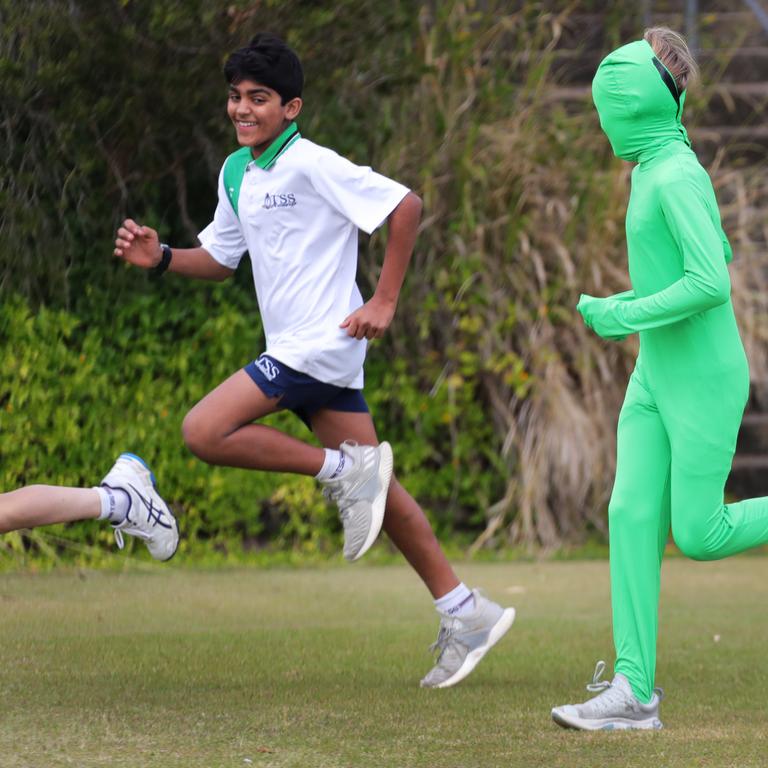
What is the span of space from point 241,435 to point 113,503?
0.45 m

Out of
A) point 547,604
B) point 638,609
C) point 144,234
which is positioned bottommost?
point 547,604

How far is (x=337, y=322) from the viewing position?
4.87 meters

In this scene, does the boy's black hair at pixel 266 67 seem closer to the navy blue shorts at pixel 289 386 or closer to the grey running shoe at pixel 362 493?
the navy blue shorts at pixel 289 386

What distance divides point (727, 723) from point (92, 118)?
4.58 m

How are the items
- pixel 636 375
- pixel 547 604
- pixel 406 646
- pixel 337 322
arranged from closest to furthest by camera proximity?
pixel 636 375 → pixel 337 322 → pixel 406 646 → pixel 547 604

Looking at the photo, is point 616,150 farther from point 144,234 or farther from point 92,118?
point 92,118

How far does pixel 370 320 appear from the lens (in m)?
4.79

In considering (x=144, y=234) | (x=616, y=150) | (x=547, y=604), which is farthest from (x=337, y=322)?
(x=547, y=604)

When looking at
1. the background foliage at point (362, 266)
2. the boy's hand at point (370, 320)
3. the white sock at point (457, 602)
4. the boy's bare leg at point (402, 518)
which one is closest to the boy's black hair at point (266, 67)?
the boy's hand at point (370, 320)

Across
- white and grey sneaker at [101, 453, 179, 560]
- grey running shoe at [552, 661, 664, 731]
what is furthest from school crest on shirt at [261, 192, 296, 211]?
grey running shoe at [552, 661, 664, 731]

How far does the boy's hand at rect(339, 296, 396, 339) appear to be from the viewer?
479 cm

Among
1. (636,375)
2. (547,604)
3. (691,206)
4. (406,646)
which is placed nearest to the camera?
(691,206)

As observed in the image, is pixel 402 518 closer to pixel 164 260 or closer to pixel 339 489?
pixel 339 489

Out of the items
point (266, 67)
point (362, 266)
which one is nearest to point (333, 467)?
point (266, 67)
